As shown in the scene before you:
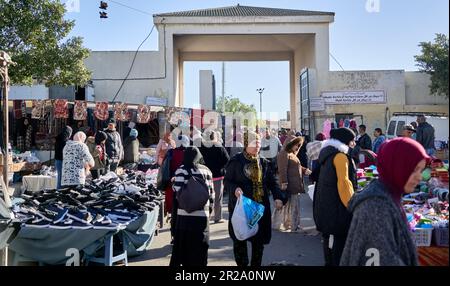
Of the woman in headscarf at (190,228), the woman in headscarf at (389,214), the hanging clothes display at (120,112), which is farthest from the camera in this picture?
the hanging clothes display at (120,112)

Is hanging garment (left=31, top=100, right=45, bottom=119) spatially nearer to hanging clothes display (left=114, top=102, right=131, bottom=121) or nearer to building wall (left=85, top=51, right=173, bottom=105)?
hanging clothes display (left=114, top=102, right=131, bottom=121)

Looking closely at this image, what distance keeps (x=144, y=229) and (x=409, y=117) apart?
39.5 feet

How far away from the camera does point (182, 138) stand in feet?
20.3

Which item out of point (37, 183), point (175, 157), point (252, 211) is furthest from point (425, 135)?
point (37, 183)

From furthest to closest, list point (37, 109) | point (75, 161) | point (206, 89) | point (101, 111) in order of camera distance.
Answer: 1. point (206, 89)
2. point (101, 111)
3. point (37, 109)
4. point (75, 161)

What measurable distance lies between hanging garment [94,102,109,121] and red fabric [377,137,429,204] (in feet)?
44.1

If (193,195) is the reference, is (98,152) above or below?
above

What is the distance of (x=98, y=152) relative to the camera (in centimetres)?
1076

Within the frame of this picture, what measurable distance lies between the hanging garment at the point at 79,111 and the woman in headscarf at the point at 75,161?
24.7 feet

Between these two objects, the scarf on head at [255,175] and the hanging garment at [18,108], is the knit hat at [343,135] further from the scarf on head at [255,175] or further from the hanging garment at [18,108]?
the hanging garment at [18,108]

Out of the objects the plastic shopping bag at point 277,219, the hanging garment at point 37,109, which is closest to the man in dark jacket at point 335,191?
the plastic shopping bag at point 277,219

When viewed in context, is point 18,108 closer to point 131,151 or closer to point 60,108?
point 60,108

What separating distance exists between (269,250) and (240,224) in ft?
6.87

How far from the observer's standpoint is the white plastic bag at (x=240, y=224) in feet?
15.6
